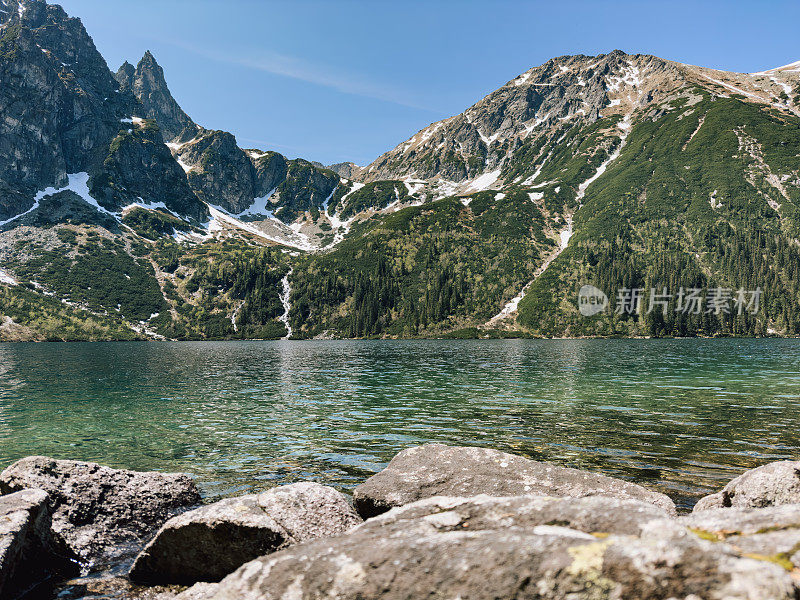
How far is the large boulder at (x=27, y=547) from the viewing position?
9.35 m

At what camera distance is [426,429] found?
27734 millimetres

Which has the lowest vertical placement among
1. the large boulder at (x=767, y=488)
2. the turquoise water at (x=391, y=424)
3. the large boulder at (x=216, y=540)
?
the turquoise water at (x=391, y=424)

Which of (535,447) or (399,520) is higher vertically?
(399,520)

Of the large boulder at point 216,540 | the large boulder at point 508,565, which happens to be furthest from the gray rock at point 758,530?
the large boulder at point 216,540

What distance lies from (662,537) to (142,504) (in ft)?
49.6

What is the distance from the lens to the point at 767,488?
38.3 feet

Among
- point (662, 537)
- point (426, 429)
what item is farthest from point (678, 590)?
point (426, 429)

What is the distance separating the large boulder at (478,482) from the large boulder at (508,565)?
→ 6391mm

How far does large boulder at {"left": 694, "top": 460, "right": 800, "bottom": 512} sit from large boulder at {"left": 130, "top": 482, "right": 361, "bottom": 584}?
11.0m

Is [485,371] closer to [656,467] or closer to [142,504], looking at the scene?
[656,467]

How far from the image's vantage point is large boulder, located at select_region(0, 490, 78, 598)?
9.35 m

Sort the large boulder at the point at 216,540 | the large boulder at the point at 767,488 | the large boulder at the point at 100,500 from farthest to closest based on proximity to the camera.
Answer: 1. the large boulder at the point at 100,500
2. the large boulder at the point at 767,488
3. the large boulder at the point at 216,540

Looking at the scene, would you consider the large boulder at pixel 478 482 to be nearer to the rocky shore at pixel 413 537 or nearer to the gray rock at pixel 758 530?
the rocky shore at pixel 413 537

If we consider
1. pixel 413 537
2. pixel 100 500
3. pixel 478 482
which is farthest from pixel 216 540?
pixel 478 482
